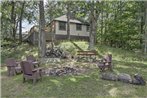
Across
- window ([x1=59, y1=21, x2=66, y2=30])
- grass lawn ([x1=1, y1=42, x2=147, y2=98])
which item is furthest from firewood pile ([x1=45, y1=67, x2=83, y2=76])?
window ([x1=59, y1=21, x2=66, y2=30])

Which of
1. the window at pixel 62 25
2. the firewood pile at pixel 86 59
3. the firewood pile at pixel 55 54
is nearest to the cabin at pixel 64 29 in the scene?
the window at pixel 62 25

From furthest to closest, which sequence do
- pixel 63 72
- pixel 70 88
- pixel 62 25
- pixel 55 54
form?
pixel 62 25 → pixel 55 54 → pixel 63 72 → pixel 70 88

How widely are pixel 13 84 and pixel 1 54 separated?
38.2 feet

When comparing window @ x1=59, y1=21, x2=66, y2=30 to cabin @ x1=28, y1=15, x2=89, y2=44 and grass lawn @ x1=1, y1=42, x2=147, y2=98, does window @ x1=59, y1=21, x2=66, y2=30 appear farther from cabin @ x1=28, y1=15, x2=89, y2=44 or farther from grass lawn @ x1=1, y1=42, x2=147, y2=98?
grass lawn @ x1=1, y1=42, x2=147, y2=98

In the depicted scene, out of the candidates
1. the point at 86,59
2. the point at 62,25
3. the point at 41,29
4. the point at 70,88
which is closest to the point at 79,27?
the point at 62,25

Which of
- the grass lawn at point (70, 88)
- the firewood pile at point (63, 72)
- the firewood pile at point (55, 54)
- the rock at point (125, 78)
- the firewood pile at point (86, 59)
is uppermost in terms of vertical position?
the firewood pile at point (55, 54)

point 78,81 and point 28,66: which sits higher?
point 28,66

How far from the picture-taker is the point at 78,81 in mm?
8742

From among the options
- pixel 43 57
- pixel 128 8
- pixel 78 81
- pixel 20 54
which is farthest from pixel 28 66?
pixel 128 8

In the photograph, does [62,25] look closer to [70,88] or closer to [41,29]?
[41,29]

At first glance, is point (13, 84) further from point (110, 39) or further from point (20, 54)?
point (110, 39)

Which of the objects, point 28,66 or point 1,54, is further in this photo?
point 1,54

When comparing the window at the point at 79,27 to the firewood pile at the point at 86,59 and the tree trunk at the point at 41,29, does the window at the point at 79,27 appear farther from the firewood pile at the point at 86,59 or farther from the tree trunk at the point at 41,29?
the firewood pile at the point at 86,59

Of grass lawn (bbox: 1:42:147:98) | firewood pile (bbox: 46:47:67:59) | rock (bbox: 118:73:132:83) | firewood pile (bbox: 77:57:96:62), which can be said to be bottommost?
grass lawn (bbox: 1:42:147:98)
